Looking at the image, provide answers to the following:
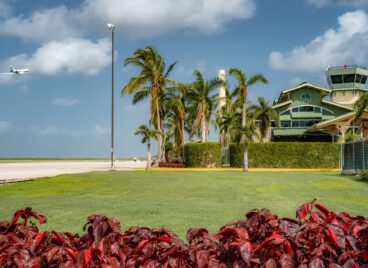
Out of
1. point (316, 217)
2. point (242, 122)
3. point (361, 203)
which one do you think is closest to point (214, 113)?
point (242, 122)

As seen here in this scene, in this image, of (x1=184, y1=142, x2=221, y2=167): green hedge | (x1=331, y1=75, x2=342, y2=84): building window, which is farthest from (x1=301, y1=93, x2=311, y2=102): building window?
(x1=184, y1=142, x2=221, y2=167): green hedge

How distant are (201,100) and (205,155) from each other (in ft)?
24.5

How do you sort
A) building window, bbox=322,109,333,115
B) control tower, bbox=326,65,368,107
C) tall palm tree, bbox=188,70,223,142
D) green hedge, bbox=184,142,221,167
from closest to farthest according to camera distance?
green hedge, bbox=184,142,221,167 → tall palm tree, bbox=188,70,223,142 → building window, bbox=322,109,333,115 → control tower, bbox=326,65,368,107

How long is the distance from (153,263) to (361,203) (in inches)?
407

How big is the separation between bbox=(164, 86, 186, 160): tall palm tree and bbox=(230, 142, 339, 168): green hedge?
672cm

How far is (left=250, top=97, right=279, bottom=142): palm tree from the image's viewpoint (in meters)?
50.1

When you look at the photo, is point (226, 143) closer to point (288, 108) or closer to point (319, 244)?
point (288, 108)

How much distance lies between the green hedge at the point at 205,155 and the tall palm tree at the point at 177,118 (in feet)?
13.3

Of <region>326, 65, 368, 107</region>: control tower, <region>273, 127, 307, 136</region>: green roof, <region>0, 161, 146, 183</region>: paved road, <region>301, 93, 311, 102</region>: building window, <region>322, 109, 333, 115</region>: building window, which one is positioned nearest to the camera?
<region>0, 161, 146, 183</region>: paved road

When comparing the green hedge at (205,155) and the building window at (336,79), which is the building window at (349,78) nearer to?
the building window at (336,79)

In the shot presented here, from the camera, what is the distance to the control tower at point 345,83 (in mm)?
59719

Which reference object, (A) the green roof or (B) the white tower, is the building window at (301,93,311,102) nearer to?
(A) the green roof

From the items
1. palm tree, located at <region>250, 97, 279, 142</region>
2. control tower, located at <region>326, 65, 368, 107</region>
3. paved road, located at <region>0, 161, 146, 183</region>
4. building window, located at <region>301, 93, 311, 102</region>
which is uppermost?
control tower, located at <region>326, 65, 368, 107</region>

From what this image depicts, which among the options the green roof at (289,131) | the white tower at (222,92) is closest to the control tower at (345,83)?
the green roof at (289,131)
